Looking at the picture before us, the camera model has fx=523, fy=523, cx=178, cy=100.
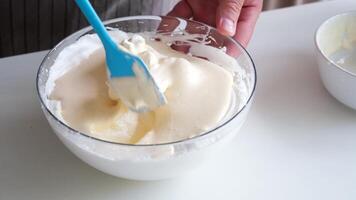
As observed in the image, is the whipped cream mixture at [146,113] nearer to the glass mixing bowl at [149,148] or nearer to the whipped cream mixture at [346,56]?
the glass mixing bowl at [149,148]

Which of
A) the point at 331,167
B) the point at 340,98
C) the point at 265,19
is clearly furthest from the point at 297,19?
the point at 331,167

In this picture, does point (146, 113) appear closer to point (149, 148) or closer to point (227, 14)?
point (149, 148)

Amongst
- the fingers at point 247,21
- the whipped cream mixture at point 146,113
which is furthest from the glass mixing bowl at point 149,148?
the fingers at point 247,21

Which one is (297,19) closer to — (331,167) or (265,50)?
(265,50)

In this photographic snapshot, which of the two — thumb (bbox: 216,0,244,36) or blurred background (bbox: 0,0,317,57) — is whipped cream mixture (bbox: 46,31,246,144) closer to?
thumb (bbox: 216,0,244,36)

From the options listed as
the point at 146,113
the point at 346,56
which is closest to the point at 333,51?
the point at 346,56

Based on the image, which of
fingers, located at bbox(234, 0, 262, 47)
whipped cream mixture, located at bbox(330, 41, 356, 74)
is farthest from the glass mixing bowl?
whipped cream mixture, located at bbox(330, 41, 356, 74)
